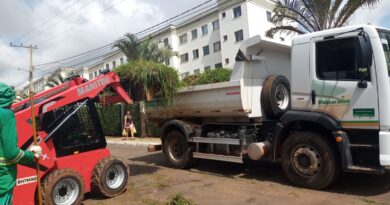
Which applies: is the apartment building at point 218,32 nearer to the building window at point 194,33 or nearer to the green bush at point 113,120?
the building window at point 194,33

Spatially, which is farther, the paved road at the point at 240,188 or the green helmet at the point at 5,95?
the paved road at the point at 240,188

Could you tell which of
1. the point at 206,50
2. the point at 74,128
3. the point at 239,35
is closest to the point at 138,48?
the point at 239,35

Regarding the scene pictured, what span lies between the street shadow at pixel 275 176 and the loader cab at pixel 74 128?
3.01 meters

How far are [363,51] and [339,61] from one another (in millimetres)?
584

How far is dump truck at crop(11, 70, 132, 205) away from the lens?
586 centimetres

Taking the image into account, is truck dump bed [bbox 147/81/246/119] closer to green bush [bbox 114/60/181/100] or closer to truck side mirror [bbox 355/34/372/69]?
green bush [bbox 114/60/181/100]

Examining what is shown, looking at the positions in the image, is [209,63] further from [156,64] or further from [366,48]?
[366,48]

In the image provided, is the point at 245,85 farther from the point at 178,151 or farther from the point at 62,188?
the point at 62,188

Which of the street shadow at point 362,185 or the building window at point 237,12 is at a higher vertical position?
the building window at point 237,12

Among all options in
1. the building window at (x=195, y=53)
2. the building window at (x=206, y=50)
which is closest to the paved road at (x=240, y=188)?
the building window at (x=206, y=50)

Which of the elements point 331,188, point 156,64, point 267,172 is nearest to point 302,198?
point 331,188

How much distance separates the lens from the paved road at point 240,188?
635 centimetres

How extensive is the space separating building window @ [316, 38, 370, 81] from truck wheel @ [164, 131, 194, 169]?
12.6 feet

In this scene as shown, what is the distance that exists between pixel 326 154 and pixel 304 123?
28.9 inches
